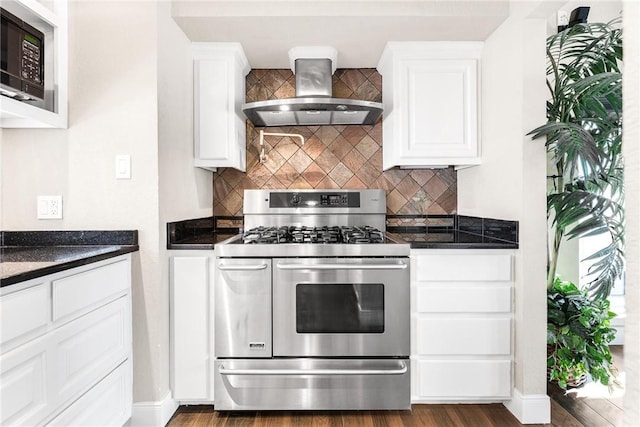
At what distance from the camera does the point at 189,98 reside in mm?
2393

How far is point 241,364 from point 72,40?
70.5 inches

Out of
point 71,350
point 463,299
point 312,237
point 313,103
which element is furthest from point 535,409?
point 71,350

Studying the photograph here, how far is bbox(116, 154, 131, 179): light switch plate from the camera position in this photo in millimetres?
1922

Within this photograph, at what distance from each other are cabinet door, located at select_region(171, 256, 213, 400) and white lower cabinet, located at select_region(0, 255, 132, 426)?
0.76 ft

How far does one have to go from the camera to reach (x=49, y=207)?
191 cm

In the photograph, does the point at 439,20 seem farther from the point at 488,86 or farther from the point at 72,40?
the point at 72,40

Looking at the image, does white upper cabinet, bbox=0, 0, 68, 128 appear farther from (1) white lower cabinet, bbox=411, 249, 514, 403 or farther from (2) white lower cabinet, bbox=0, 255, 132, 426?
(1) white lower cabinet, bbox=411, 249, 514, 403

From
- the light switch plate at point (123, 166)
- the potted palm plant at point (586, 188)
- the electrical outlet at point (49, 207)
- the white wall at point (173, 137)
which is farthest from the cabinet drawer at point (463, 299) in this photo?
the electrical outlet at point (49, 207)

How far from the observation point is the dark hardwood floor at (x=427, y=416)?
1986 millimetres

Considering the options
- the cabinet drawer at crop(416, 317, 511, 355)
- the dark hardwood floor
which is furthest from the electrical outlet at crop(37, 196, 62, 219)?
the cabinet drawer at crop(416, 317, 511, 355)

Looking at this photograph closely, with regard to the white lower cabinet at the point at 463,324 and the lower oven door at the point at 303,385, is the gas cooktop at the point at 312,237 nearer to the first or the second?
the white lower cabinet at the point at 463,324

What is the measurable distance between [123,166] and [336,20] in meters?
1.33

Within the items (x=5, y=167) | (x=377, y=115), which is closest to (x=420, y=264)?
(x=377, y=115)

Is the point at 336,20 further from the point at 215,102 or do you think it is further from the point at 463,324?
the point at 463,324
